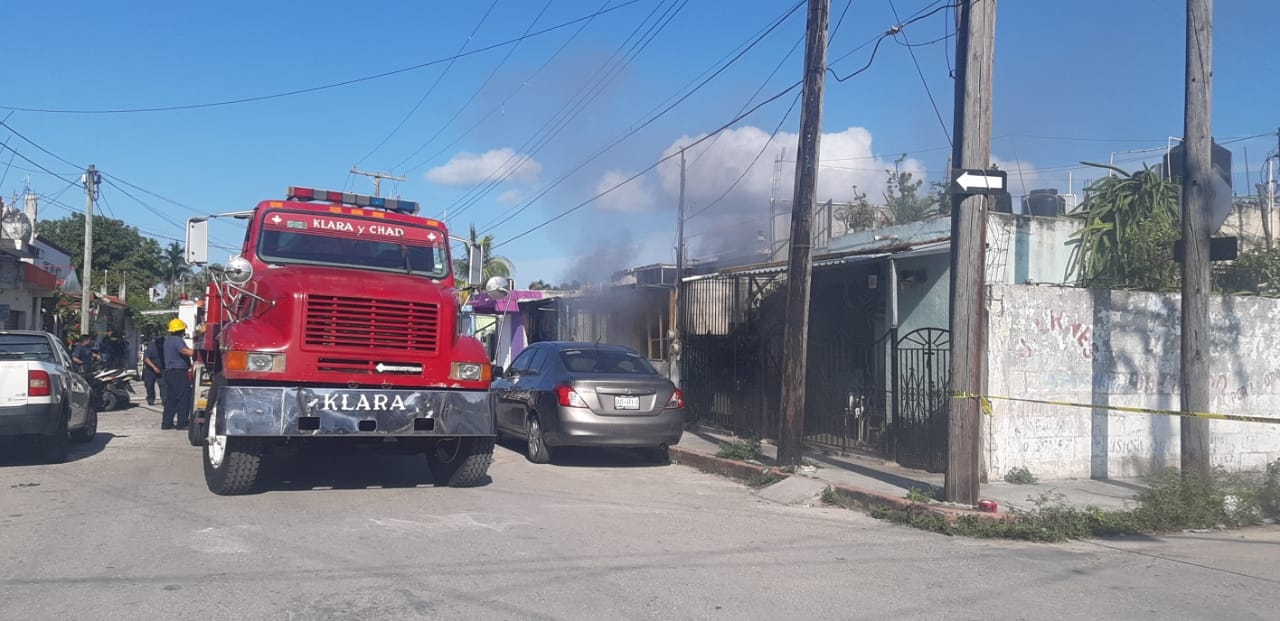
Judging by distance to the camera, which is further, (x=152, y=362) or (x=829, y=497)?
(x=152, y=362)

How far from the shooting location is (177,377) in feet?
47.8

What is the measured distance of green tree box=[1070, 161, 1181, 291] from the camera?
12.3 m

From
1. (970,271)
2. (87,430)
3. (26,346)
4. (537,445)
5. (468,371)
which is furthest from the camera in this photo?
(87,430)

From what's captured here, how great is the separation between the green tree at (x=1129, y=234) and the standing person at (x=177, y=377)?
1265 cm

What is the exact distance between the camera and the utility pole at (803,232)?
10859 mm

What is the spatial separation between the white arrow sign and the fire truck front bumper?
4766 millimetres

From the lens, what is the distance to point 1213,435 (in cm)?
1212

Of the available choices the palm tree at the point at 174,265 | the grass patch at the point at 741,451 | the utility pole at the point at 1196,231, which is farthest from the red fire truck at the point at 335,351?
the palm tree at the point at 174,265

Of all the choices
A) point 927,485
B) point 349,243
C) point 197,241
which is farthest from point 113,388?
point 927,485

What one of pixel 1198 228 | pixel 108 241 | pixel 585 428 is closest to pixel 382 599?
pixel 585 428

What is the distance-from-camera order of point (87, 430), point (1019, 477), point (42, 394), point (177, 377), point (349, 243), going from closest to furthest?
point (349, 243) < point (42, 394) < point (1019, 477) < point (87, 430) < point (177, 377)

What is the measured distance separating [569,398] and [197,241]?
14.0 ft

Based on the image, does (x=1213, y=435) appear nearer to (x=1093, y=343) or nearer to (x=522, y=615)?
(x=1093, y=343)

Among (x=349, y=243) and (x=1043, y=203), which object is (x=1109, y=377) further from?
(x=349, y=243)
